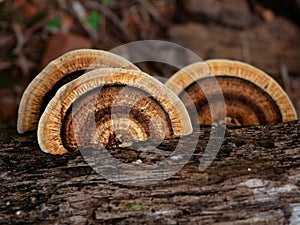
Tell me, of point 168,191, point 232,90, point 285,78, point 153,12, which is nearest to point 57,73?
point 168,191

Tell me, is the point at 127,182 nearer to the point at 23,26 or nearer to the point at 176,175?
the point at 176,175

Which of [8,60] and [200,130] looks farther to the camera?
[8,60]

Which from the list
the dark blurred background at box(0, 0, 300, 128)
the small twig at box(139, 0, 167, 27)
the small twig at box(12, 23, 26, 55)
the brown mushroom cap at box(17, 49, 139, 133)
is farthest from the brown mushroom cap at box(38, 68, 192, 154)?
the small twig at box(139, 0, 167, 27)

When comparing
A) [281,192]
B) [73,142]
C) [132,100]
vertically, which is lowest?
[281,192]

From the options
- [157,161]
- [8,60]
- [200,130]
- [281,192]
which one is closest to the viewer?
[281,192]

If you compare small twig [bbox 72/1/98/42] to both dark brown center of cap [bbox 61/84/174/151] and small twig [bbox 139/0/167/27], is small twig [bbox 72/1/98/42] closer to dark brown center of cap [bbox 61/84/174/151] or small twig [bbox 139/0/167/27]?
small twig [bbox 139/0/167/27]

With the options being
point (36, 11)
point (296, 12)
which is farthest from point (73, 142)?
point (296, 12)
